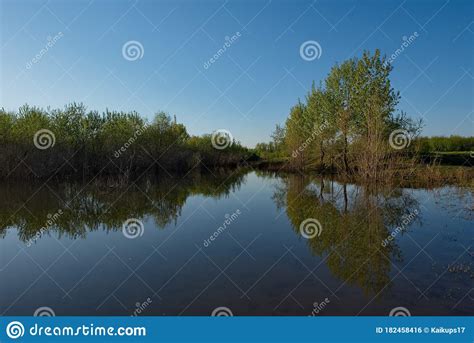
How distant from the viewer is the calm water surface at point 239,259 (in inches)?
→ 217

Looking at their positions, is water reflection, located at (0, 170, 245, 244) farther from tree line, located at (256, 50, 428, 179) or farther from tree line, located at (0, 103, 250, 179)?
tree line, located at (256, 50, 428, 179)

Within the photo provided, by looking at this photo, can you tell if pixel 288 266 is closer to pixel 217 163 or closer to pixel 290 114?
pixel 290 114

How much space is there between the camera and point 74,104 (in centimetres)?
3738

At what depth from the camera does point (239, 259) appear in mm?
7816

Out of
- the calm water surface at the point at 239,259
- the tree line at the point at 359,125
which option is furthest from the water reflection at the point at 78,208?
the tree line at the point at 359,125

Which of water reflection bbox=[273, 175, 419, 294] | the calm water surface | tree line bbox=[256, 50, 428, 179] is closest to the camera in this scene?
the calm water surface

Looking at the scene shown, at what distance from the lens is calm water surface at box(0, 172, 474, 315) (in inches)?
217

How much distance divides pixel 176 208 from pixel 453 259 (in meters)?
10.1

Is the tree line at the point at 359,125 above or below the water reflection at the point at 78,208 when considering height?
above

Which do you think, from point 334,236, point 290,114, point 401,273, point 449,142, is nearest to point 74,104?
point 290,114

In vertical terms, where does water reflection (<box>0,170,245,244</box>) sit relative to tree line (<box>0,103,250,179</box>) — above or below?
below

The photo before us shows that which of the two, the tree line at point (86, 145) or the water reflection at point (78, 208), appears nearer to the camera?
the water reflection at point (78, 208)

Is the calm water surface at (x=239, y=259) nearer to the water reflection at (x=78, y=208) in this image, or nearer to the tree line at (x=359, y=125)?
the water reflection at (x=78, y=208)

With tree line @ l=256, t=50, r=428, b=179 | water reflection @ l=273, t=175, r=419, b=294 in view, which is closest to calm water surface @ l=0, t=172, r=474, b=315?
water reflection @ l=273, t=175, r=419, b=294
